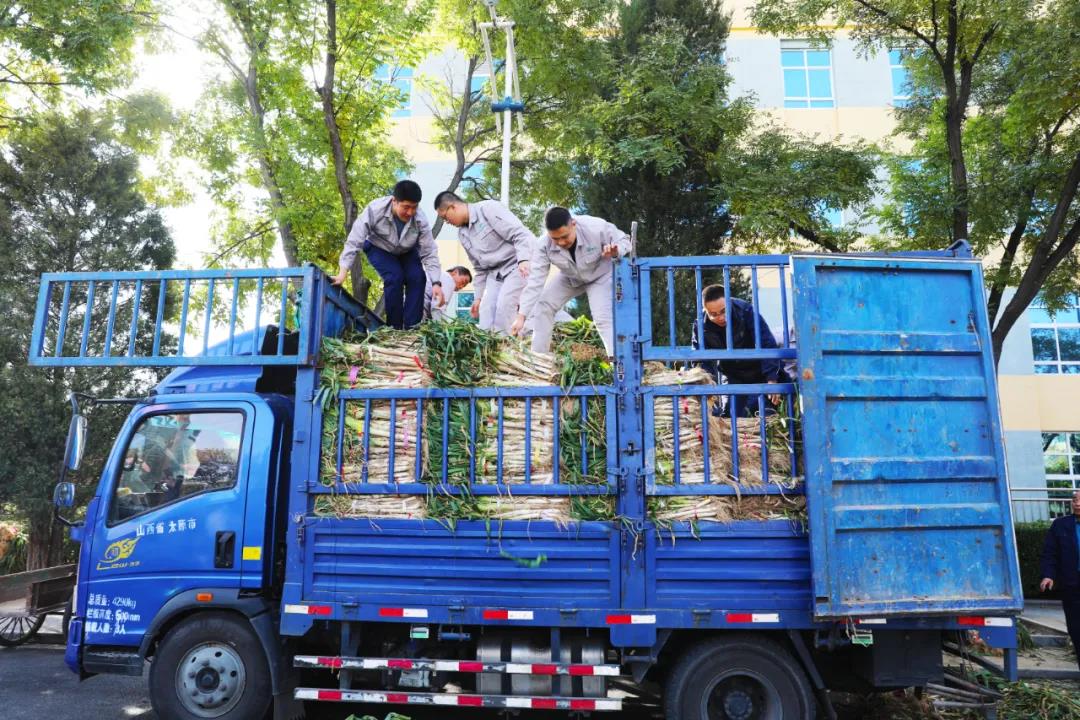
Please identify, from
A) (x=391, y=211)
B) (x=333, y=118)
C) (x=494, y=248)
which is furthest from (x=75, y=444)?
(x=333, y=118)

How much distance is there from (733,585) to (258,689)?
10.0 feet

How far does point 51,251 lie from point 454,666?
384 inches

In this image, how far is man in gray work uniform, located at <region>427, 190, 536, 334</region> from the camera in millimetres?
6148

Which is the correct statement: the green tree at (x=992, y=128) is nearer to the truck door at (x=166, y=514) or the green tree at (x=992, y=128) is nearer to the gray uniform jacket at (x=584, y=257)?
the gray uniform jacket at (x=584, y=257)

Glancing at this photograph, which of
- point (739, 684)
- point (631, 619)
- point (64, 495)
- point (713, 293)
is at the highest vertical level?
point (713, 293)

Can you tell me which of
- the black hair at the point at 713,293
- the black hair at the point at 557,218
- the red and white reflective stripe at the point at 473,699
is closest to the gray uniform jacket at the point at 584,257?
the black hair at the point at 557,218

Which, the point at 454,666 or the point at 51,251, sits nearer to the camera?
the point at 454,666

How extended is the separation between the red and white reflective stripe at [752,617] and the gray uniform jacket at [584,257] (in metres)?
2.54

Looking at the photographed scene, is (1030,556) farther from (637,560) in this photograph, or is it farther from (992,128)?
(637,560)

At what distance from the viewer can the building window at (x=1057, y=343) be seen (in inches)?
648

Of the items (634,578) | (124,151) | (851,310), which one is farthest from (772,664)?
(124,151)

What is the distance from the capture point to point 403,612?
4.24 meters

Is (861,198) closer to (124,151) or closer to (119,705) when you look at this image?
(119,705)

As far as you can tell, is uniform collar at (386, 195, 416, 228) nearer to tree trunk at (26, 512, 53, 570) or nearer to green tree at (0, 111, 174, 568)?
green tree at (0, 111, 174, 568)
